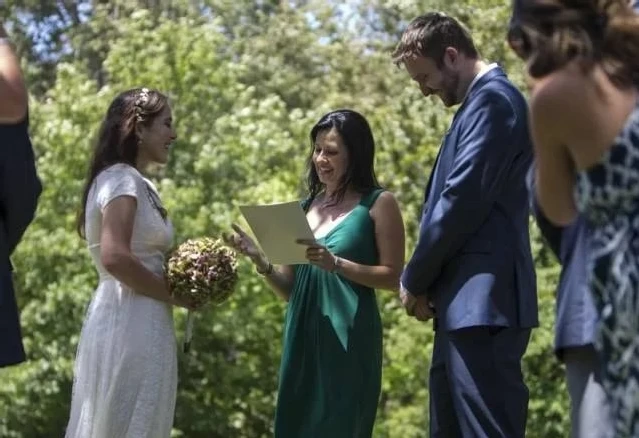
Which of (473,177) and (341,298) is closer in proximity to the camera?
(473,177)

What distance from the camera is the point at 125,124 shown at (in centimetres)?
572

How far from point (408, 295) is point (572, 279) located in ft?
5.11

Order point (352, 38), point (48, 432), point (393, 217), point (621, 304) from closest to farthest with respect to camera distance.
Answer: point (621, 304) < point (393, 217) < point (48, 432) < point (352, 38)

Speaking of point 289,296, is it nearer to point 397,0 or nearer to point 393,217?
point 393,217

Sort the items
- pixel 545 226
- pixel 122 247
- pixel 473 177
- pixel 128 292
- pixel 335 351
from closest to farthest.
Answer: pixel 545 226 → pixel 473 177 → pixel 122 247 → pixel 128 292 → pixel 335 351

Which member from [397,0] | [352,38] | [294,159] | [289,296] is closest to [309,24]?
[352,38]

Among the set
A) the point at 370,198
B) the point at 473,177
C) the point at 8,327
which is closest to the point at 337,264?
the point at 370,198

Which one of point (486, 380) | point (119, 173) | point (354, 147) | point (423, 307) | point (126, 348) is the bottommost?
point (486, 380)

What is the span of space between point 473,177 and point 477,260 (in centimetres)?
30

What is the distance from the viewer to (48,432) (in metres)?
12.9

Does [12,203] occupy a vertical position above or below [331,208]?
below

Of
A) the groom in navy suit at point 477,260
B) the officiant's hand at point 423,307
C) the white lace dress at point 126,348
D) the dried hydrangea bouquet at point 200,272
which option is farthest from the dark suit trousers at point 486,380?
the white lace dress at point 126,348

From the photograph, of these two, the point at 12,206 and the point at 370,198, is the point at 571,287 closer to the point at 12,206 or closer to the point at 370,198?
the point at 12,206

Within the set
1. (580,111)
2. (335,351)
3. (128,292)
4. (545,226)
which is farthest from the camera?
(335,351)
